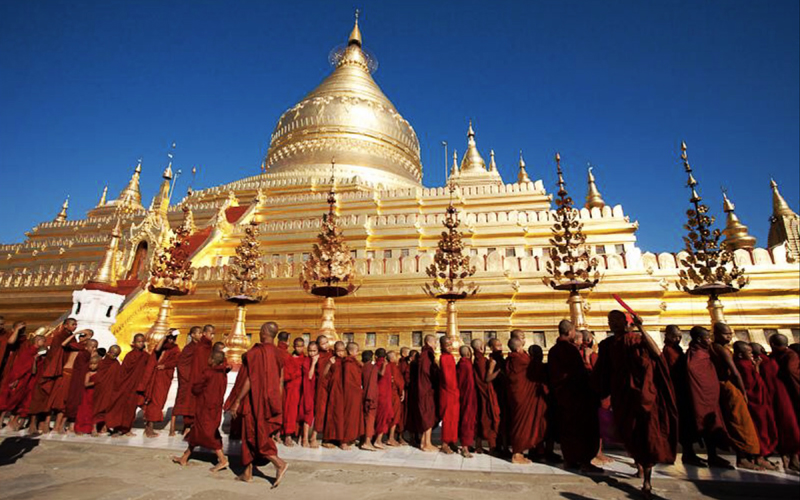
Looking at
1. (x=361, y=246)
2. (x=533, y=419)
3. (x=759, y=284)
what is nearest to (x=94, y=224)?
(x=361, y=246)

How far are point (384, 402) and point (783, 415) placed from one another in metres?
5.43

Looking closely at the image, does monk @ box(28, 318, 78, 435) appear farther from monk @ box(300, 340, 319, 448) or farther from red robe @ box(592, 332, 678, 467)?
red robe @ box(592, 332, 678, 467)

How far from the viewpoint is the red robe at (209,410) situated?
5180 millimetres

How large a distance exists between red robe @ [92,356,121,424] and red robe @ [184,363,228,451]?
3006 millimetres

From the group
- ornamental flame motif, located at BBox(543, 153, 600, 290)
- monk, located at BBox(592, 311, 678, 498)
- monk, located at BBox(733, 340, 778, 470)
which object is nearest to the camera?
monk, located at BBox(592, 311, 678, 498)

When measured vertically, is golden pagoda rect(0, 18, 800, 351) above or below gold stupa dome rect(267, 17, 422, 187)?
below

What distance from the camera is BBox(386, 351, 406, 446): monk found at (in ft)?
23.4

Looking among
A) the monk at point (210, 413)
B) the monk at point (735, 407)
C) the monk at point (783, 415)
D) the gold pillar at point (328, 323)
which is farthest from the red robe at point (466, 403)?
the gold pillar at point (328, 323)

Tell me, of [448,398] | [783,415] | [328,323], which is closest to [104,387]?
[328,323]

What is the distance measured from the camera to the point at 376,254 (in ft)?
59.7

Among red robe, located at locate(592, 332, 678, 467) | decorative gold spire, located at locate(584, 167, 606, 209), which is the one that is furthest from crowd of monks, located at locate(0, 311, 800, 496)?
decorative gold spire, located at locate(584, 167, 606, 209)

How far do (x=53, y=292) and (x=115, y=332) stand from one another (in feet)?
21.3

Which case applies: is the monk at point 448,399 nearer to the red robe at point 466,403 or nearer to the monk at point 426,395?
the red robe at point 466,403

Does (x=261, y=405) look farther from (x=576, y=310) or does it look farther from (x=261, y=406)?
(x=576, y=310)
